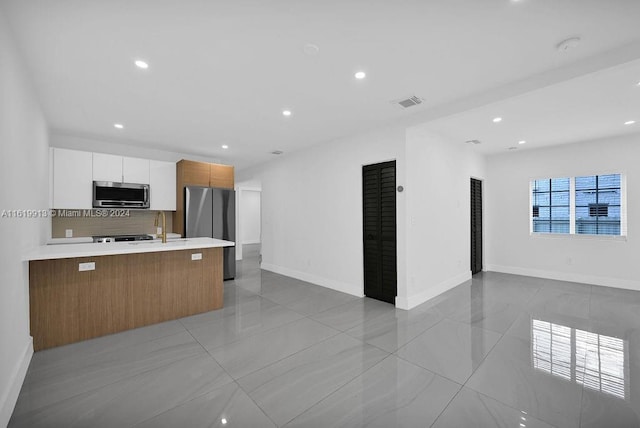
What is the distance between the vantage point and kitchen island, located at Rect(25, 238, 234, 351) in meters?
2.52

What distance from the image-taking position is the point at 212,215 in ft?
16.7

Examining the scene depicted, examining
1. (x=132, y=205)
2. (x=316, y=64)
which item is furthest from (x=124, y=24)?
(x=132, y=205)

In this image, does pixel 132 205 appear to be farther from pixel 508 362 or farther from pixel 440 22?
pixel 508 362

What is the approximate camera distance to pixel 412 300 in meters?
3.66

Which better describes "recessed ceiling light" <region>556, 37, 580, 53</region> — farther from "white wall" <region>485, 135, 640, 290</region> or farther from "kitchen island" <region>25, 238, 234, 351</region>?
"kitchen island" <region>25, 238, 234, 351</region>

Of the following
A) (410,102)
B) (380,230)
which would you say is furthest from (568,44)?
(380,230)

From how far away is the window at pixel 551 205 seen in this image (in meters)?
5.04

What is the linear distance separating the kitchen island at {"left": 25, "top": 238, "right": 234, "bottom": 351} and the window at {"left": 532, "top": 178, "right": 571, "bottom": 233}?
20.0 ft

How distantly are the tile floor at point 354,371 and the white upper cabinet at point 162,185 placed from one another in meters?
2.60

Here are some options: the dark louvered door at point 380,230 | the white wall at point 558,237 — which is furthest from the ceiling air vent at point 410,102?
the white wall at point 558,237

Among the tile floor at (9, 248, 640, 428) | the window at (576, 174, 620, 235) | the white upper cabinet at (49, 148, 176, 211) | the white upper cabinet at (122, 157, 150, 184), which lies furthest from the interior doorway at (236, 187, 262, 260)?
the window at (576, 174, 620, 235)

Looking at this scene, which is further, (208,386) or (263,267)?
(263,267)

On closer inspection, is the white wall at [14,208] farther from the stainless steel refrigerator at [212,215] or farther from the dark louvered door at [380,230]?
the dark louvered door at [380,230]

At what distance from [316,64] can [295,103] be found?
0.86 metres
